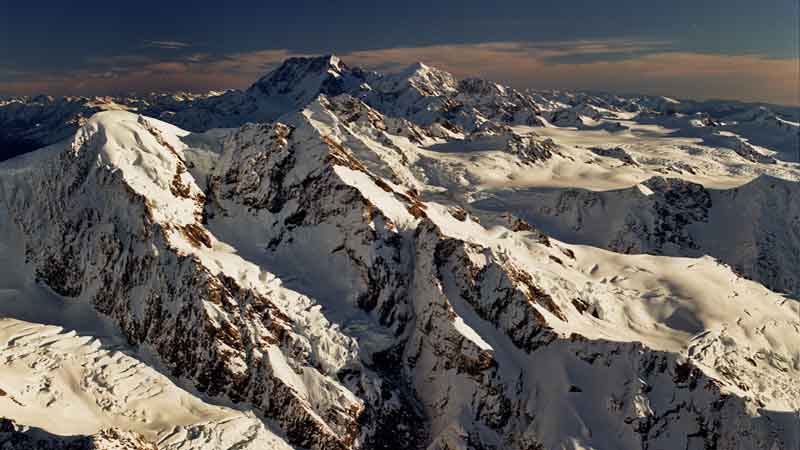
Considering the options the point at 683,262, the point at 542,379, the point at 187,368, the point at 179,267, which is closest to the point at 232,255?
the point at 179,267

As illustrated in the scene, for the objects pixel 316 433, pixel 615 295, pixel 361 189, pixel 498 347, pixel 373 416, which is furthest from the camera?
pixel 615 295

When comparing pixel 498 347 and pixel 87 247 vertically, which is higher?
pixel 87 247

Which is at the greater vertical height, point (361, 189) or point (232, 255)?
point (361, 189)

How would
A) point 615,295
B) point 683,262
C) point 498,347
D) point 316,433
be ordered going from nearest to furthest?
point 316,433 < point 498,347 < point 615,295 < point 683,262

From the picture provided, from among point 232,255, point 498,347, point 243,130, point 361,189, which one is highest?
point 243,130

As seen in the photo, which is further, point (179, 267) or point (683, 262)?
point (683, 262)

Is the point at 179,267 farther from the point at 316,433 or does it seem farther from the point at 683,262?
the point at 683,262

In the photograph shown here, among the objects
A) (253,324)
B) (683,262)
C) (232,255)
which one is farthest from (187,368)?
(683,262)

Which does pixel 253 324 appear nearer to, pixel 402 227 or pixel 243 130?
pixel 402 227

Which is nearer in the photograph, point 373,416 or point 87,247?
point 373,416
